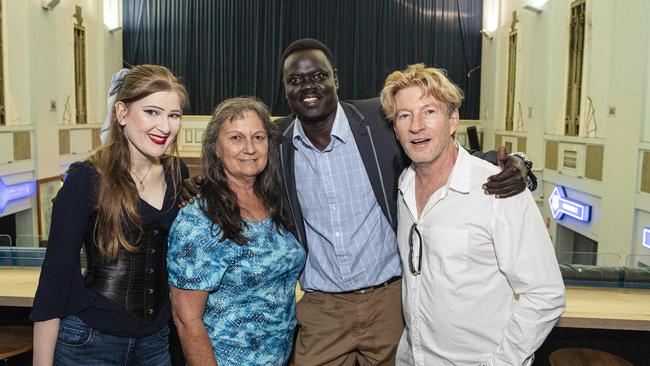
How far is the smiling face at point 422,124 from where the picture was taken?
185 cm

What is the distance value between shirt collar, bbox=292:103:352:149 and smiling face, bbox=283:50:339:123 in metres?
0.04

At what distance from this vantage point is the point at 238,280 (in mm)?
1863

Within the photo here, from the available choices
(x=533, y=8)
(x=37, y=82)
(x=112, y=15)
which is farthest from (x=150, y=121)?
(x=112, y=15)

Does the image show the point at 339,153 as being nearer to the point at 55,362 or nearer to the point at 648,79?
the point at 55,362

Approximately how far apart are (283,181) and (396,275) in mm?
613

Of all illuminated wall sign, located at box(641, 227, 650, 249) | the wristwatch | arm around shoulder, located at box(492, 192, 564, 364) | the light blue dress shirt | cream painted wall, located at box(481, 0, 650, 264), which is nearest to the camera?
arm around shoulder, located at box(492, 192, 564, 364)

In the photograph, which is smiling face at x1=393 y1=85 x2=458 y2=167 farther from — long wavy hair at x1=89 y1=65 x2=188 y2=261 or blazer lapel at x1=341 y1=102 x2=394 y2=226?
long wavy hair at x1=89 y1=65 x2=188 y2=261

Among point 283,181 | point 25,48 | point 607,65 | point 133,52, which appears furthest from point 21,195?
point 607,65

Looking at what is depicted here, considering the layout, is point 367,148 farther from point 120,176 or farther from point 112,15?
point 112,15

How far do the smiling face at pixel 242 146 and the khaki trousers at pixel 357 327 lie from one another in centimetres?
71

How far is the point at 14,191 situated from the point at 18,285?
282 inches

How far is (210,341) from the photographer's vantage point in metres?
1.89

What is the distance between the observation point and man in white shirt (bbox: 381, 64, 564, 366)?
1729mm

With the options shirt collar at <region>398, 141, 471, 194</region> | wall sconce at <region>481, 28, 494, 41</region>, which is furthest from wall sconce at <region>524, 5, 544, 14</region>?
shirt collar at <region>398, 141, 471, 194</region>
